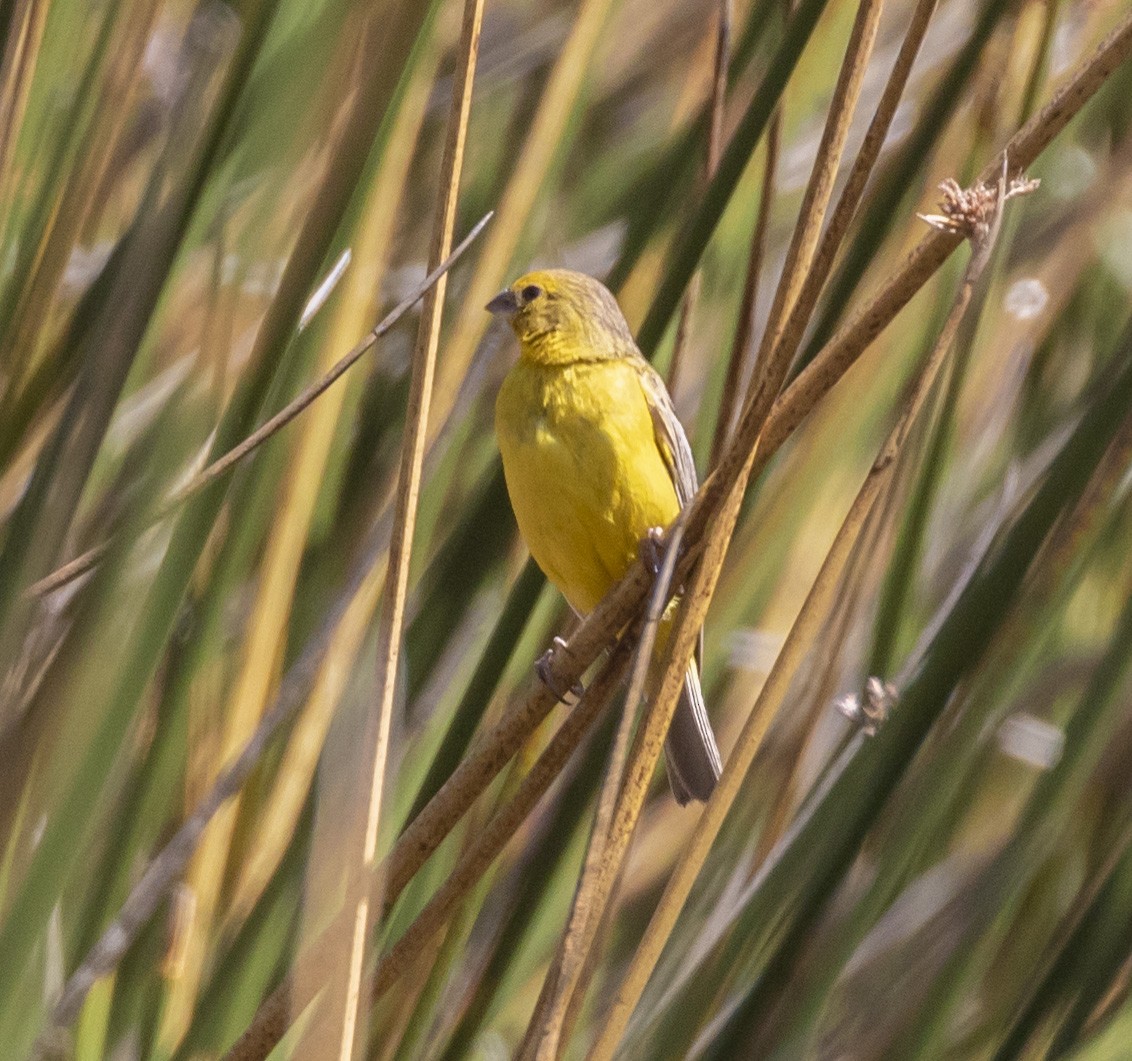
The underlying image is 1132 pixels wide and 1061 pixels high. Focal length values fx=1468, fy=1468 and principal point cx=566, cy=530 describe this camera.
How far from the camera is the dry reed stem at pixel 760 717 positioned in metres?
1.07

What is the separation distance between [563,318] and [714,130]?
0.98 metres

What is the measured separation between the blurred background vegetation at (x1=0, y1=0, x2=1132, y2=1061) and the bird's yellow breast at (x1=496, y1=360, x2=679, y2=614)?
0.35ft

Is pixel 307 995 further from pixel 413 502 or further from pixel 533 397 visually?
pixel 533 397

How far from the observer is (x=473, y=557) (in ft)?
6.25

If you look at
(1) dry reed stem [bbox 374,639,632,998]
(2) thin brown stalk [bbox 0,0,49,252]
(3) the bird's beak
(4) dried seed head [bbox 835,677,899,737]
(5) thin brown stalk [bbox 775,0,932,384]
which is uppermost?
(5) thin brown stalk [bbox 775,0,932,384]

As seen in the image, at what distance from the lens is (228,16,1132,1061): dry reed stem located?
1.06m

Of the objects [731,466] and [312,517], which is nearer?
[731,466]

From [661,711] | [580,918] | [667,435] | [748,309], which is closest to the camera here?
[580,918]

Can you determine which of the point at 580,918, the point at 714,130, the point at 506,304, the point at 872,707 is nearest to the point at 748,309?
the point at 714,130

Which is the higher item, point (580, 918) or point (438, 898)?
point (580, 918)

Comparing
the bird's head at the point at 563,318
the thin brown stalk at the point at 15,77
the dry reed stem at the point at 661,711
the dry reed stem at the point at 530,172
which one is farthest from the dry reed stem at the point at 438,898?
the bird's head at the point at 563,318

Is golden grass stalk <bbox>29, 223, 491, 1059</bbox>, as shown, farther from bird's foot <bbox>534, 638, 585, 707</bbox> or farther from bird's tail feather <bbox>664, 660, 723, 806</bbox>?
bird's tail feather <bbox>664, 660, 723, 806</bbox>

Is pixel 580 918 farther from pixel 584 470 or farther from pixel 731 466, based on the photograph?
pixel 584 470

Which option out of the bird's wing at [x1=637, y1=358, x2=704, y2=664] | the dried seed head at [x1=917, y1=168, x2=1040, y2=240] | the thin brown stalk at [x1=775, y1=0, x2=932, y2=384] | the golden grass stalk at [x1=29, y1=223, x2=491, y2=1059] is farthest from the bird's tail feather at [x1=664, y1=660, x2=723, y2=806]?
the dried seed head at [x1=917, y1=168, x2=1040, y2=240]
